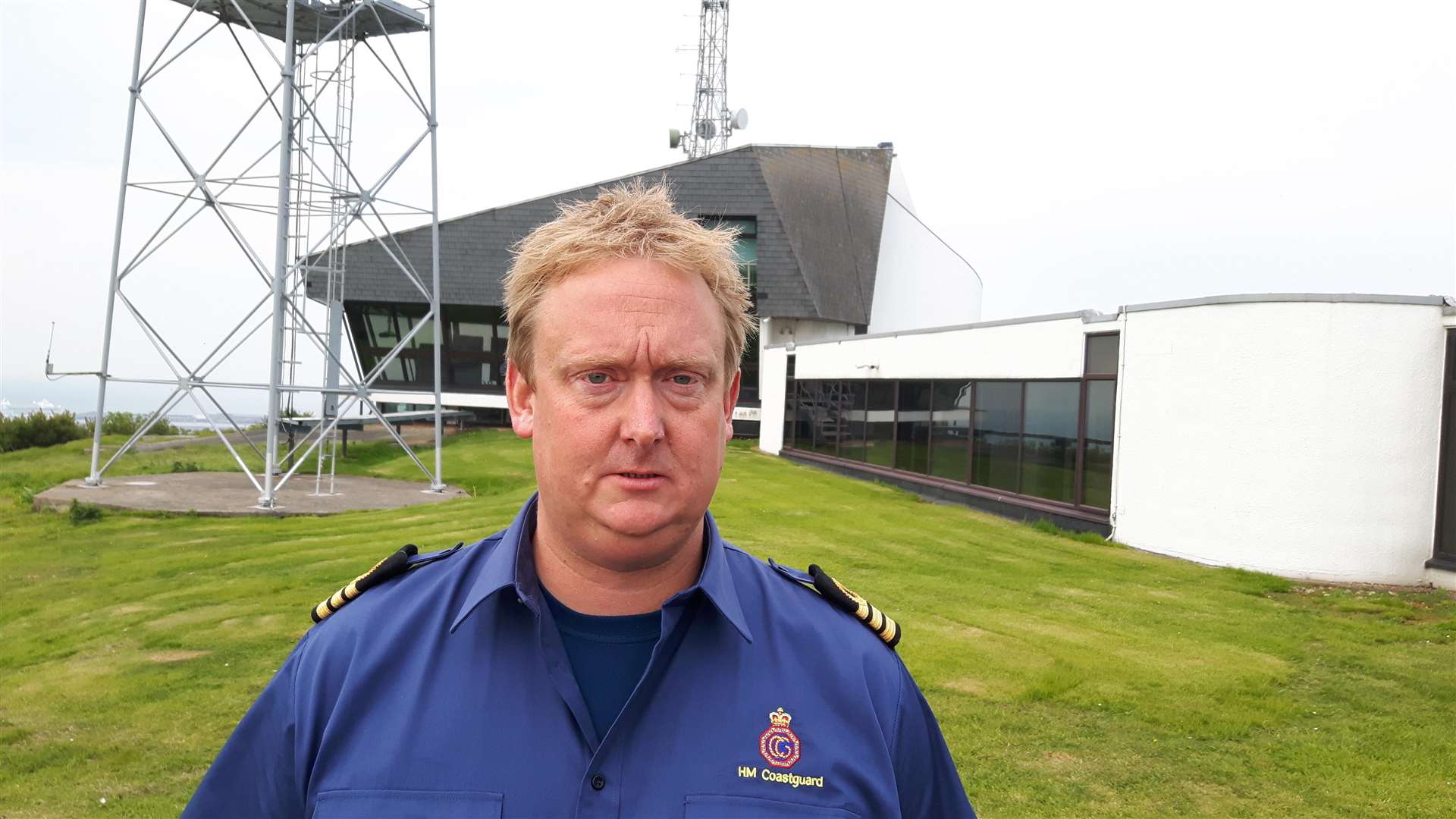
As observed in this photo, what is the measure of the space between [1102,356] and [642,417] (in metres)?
13.7

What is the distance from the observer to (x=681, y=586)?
2.26 metres

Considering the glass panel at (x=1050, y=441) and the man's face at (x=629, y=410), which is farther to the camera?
the glass panel at (x=1050, y=441)

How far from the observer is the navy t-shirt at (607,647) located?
2145 millimetres

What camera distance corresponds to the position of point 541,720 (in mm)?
2039

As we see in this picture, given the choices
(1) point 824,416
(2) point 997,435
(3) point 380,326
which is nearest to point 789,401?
(1) point 824,416

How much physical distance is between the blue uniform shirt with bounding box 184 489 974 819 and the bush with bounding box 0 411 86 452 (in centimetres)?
2773

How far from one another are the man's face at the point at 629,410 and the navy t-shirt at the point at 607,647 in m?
0.13

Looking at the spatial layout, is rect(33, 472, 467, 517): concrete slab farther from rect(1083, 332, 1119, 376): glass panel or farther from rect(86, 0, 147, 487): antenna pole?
rect(1083, 332, 1119, 376): glass panel

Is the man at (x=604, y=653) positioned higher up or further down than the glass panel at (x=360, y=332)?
further down

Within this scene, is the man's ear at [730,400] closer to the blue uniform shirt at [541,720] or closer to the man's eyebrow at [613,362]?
the man's eyebrow at [613,362]

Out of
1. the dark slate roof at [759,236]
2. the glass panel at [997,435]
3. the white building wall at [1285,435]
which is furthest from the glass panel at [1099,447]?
Answer: the dark slate roof at [759,236]

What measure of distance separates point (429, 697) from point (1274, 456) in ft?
40.4

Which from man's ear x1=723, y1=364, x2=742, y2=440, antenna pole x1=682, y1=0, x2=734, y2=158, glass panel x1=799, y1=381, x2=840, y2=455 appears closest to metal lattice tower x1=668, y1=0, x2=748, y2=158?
antenna pole x1=682, y1=0, x2=734, y2=158

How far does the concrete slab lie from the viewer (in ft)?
49.7
